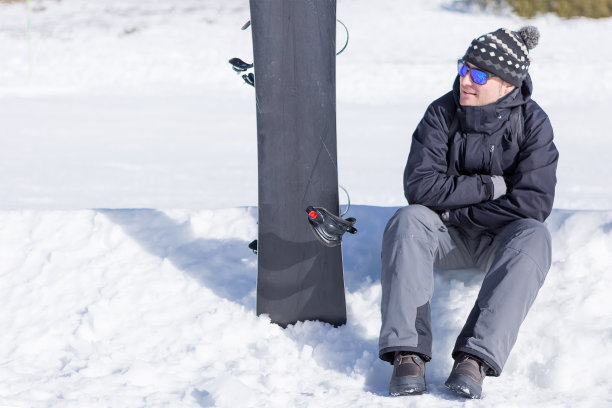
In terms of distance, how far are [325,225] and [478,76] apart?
74 cm

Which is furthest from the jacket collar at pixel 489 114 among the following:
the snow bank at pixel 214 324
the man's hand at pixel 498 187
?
the snow bank at pixel 214 324

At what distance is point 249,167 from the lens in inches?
246

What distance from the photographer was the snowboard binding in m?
2.76

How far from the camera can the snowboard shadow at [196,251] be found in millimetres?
3365

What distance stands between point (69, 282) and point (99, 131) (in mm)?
4232

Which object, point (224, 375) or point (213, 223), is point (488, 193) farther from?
point (213, 223)

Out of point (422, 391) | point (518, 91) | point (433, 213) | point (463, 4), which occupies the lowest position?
point (463, 4)

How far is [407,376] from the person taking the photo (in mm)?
2482

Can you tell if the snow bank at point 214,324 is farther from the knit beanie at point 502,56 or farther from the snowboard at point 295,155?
the knit beanie at point 502,56

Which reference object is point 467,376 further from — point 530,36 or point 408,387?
point 530,36

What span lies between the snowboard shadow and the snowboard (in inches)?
9.6

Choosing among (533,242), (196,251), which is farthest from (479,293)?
(196,251)

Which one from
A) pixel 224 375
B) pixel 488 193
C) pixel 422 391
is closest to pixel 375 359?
pixel 422 391

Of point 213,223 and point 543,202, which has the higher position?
point 543,202
